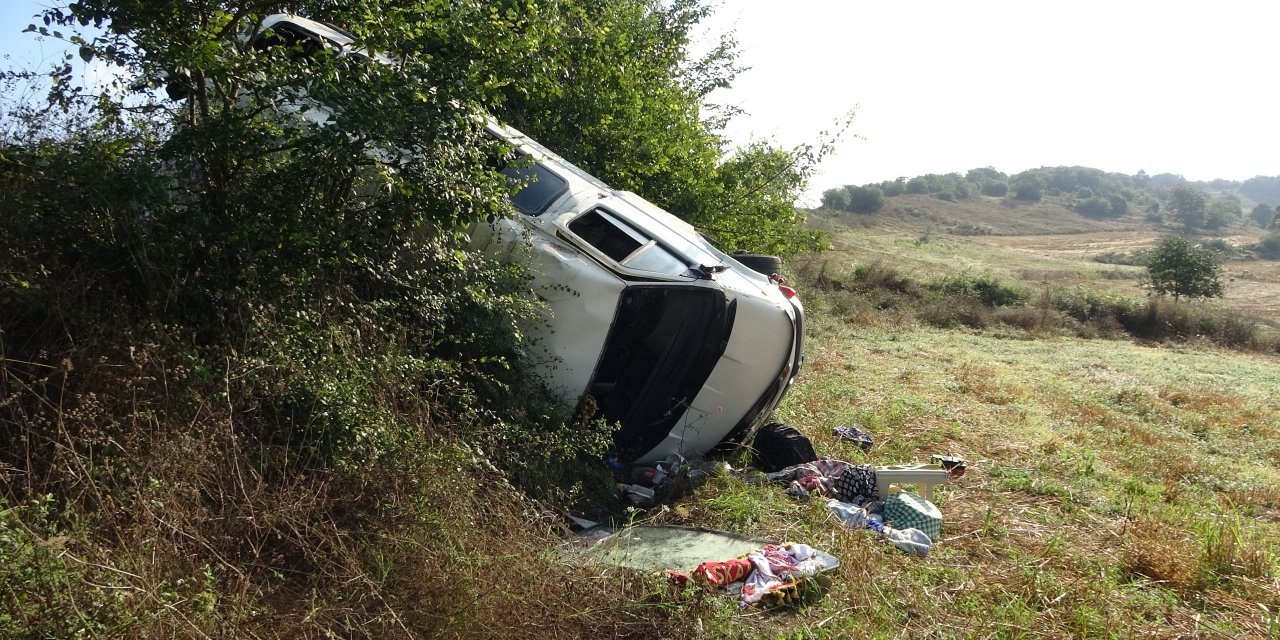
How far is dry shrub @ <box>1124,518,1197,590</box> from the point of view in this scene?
4324 millimetres

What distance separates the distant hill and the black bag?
49.2 meters

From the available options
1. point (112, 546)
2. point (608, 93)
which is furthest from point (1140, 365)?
point (112, 546)

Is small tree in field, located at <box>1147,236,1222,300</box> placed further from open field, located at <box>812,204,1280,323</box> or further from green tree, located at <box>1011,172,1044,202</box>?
green tree, located at <box>1011,172,1044,202</box>

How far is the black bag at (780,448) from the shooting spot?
627 centimetres

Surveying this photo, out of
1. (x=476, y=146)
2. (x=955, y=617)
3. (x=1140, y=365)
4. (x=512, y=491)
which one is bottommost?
(x=1140, y=365)

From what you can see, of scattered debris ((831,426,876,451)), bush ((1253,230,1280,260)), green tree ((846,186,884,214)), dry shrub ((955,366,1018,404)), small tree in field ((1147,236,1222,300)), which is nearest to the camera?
scattered debris ((831,426,876,451))

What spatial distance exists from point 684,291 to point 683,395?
0.74 m

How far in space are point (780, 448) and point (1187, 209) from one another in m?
100

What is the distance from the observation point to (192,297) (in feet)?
12.7

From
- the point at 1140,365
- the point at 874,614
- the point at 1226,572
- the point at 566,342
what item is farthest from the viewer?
the point at 1140,365

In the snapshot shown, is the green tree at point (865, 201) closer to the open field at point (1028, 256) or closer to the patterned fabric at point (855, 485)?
the open field at point (1028, 256)

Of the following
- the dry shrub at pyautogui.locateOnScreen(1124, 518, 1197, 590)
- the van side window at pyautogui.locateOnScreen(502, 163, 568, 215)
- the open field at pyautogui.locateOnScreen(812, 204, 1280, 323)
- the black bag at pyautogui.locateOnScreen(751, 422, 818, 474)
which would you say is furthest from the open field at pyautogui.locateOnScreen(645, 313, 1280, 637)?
the open field at pyautogui.locateOnScreen(812, 204, 1280, 323)

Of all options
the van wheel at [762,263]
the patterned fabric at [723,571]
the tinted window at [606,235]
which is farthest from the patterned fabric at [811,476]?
the tinted window at [606,235]

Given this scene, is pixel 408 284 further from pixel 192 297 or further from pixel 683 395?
pixel 683 395
